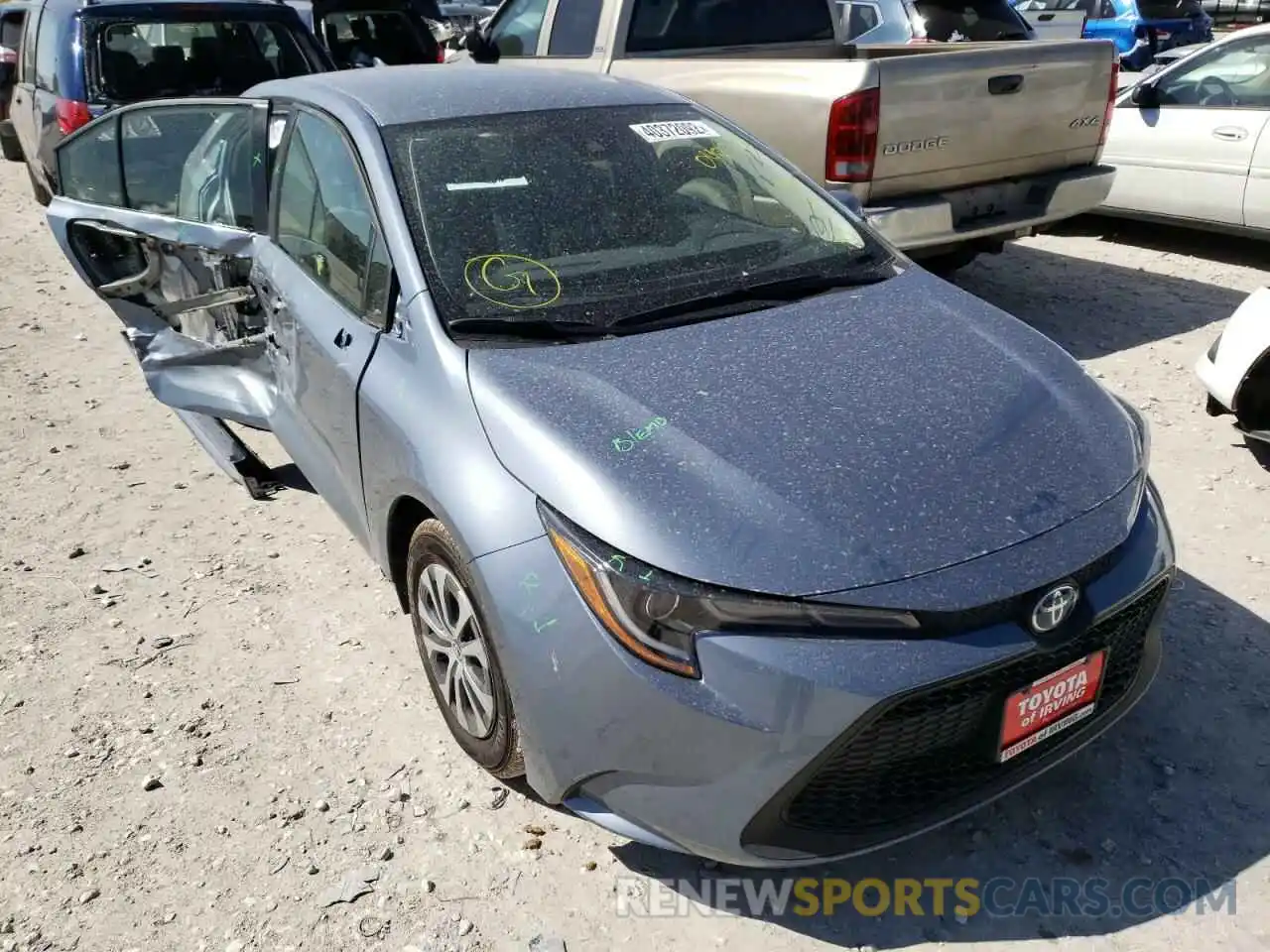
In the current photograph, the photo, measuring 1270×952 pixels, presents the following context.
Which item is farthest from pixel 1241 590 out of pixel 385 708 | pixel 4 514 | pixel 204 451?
pixel 4 514

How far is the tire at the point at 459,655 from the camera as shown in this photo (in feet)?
8.43

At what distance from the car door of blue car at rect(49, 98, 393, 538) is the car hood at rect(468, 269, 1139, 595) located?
0.79 m

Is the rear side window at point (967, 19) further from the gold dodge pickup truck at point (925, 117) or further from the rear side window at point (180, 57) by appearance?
the rear side window at point (180, 57)

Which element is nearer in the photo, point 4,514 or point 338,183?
point 338,183

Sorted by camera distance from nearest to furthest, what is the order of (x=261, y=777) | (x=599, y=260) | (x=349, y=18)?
(x=261, y=777)
(x=599, y=260)
(x=349, y=18)

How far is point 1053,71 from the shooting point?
18.7 ft

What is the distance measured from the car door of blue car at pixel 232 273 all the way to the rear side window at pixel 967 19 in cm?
759

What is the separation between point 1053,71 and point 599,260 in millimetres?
3767

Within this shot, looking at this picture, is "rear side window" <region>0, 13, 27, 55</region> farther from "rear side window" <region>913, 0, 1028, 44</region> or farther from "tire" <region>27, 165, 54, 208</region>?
"rear side window" <region>913, 0, 1028, 44</region>

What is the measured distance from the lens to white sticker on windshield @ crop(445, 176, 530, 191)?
10.4 ft

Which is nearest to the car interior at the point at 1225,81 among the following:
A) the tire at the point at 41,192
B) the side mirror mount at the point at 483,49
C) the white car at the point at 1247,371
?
the white car at the point at 1247,371

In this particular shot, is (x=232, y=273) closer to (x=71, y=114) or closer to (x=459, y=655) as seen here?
(x=459, y=655)

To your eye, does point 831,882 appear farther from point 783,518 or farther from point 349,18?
point 349,18

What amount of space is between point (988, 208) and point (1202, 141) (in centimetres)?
229
